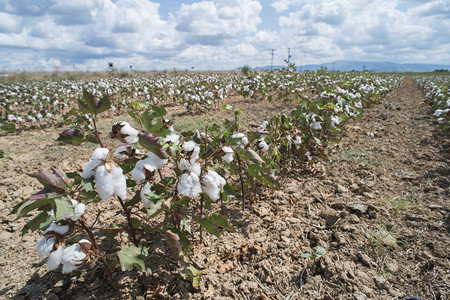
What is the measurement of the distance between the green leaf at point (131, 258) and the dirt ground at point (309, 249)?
0.48 metres

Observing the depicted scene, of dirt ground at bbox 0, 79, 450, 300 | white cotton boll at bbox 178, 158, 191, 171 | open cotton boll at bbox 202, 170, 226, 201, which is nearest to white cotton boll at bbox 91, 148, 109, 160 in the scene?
white cotton boll at bbox 178, 158, 191, 171

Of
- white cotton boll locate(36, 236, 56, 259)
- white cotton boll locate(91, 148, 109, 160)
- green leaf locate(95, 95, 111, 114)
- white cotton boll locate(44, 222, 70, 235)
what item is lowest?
white cotton boll locate(36, 236, 56, 259)

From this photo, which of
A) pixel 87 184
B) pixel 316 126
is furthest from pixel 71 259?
pixel 316 126

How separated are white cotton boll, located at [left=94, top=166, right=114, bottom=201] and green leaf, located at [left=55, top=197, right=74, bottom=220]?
0.12 meters

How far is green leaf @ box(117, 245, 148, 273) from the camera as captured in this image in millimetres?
1271

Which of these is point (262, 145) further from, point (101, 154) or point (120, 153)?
point (101, 154)

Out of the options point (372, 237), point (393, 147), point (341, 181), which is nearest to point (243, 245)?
point (372, 237)

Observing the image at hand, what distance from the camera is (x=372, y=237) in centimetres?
212

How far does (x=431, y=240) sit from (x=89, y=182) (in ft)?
8.15

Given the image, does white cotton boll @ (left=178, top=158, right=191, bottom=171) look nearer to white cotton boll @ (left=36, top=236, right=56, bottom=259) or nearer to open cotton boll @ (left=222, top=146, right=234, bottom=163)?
open cotton boll @ (left=222, top=146, right=234, bottom=163)

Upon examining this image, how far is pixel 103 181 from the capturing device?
1.05 metres

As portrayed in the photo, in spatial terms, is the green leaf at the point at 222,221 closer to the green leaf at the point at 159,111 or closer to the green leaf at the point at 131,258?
the green leaf at the point at 131,258

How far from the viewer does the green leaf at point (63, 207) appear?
968mm

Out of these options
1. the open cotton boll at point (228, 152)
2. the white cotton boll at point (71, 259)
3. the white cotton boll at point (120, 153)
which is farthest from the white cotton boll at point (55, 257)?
the open cotton boll at point (228, 152)
